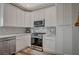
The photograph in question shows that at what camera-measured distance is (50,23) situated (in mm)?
1101

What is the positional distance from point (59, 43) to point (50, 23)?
0.95 ft

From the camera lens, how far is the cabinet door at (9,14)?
1043 mm

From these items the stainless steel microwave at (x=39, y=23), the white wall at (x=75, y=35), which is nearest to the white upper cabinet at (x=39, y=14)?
the stainless steel microwave at (x=39, y=23)

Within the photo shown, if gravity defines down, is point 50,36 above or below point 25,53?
above

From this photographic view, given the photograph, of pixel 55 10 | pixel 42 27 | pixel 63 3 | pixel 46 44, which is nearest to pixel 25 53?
pixel 46 44

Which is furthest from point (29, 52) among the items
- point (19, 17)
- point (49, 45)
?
point (19, 17)

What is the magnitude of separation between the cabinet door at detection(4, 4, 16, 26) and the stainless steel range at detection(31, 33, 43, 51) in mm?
341

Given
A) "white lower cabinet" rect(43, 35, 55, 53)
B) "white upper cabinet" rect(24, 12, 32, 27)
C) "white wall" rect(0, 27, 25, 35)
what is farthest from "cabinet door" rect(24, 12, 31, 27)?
"white lower cabinet" rect(43, 35, 55, 53)

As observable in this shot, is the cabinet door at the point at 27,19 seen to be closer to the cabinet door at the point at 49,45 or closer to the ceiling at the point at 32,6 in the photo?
the ceiling at the point at 32,6

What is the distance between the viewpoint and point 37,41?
3.72 feet

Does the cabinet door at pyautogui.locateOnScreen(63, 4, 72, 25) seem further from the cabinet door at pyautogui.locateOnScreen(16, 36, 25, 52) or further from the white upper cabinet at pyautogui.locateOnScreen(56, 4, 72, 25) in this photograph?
the cabinet door at pyautogui.locateOnScreen(16, 36, 25, 52)

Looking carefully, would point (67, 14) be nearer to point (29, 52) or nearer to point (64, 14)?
point (64, 14)

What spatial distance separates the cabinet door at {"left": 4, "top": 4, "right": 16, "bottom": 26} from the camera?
1.04 m

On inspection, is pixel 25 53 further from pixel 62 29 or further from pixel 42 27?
pixel 62 29
